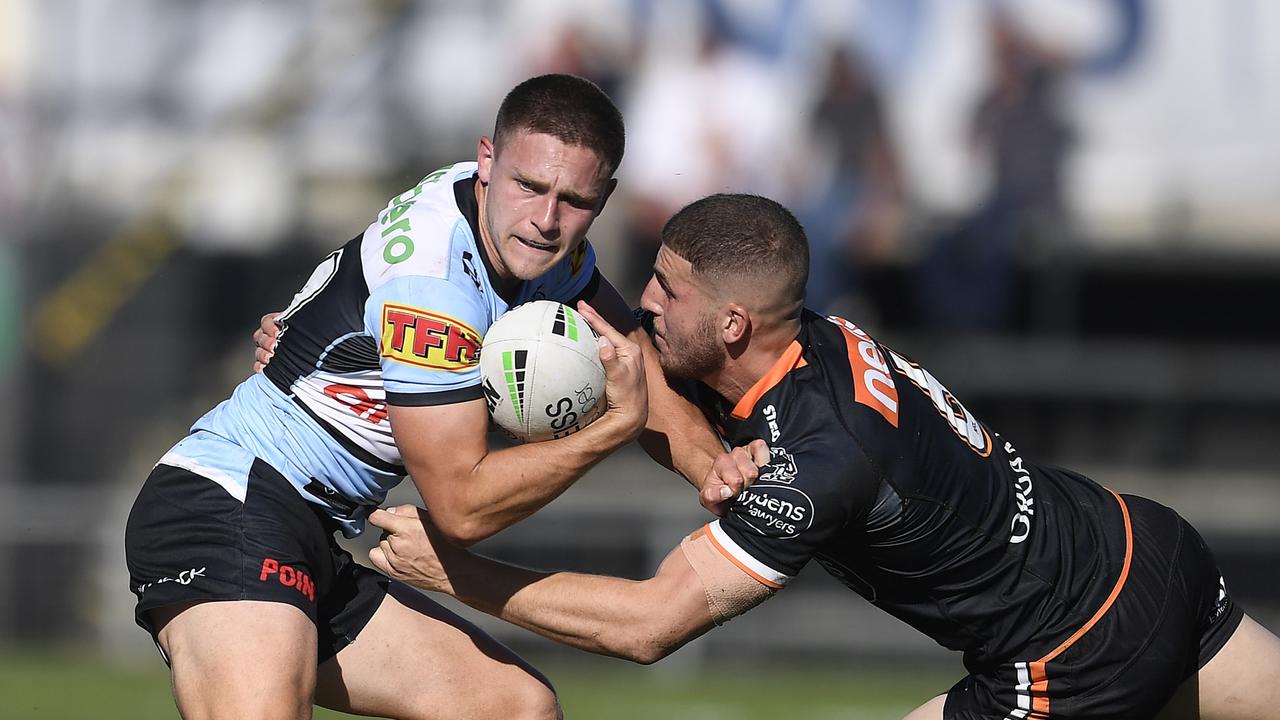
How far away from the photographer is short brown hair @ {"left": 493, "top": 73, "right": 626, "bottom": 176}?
5.80 metres

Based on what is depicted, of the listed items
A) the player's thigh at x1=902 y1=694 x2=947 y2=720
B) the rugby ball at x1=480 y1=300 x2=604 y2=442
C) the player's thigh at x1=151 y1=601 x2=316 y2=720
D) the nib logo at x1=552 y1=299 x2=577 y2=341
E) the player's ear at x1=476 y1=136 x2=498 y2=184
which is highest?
the player's ear at x1=476 y1=136 x2=498 y2=184

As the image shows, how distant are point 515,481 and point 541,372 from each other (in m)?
0.38

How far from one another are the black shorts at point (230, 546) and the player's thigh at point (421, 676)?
15cm

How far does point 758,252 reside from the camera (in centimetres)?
588

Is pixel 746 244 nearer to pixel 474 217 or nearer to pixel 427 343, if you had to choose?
pixel 474 217

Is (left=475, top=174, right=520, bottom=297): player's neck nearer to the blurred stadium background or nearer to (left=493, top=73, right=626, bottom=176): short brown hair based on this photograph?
(left=493, top=73, right=626, bottom=176): short brown hair

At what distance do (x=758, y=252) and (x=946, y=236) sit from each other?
25.4 feet

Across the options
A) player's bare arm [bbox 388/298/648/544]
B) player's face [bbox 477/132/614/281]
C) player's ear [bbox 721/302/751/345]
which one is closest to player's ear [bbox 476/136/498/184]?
player's face [bbox 477/132/614/281]

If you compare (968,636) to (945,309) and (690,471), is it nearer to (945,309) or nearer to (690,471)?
(690,471)

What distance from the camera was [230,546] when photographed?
231 inches

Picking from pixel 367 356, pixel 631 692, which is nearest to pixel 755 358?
pixel 367 356

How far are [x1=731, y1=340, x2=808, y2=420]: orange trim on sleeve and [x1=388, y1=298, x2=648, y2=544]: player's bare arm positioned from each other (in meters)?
0.50

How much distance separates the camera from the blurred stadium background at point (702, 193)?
13.1 m

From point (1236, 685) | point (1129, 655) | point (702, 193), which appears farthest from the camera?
point (702, 193)
